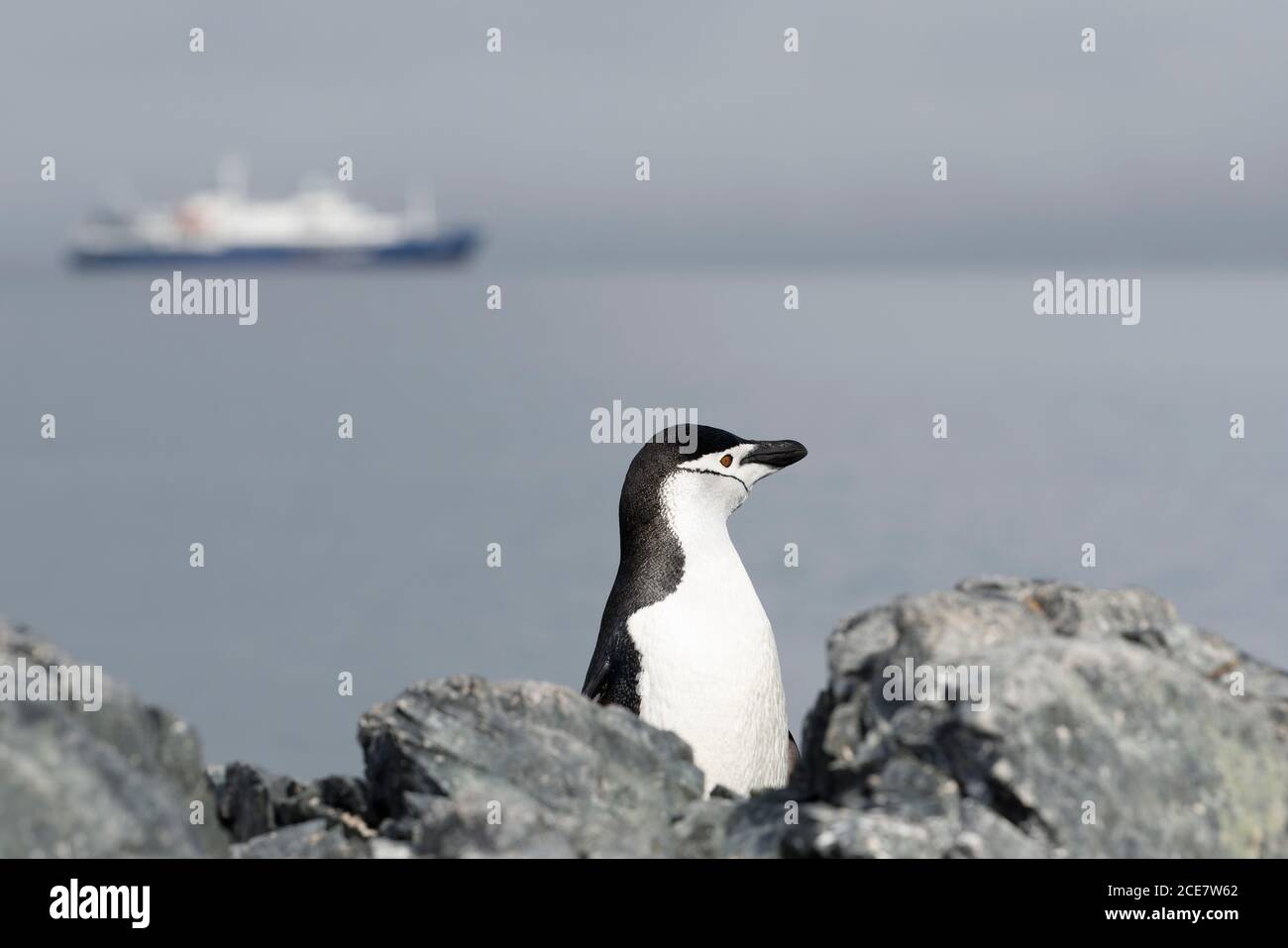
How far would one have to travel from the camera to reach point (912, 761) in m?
4.77

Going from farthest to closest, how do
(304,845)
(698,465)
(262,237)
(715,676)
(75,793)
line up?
(262,237), (698,465), (715,676), (304,845), (75,793)

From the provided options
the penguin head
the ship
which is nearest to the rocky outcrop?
the penguin head

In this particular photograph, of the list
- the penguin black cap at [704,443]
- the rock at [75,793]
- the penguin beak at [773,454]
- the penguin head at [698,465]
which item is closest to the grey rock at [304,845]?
the rock at [75,793]

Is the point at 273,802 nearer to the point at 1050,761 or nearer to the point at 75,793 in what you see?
the point at 75,793

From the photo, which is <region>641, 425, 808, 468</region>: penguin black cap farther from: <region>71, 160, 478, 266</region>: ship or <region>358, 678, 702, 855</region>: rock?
<region>71, 160, 478, 266</region>: ship

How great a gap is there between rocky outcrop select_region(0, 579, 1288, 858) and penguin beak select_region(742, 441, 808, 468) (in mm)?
2232

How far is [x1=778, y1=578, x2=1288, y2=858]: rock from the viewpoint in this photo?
4539mm

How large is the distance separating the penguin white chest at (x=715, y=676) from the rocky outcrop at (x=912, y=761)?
152cm

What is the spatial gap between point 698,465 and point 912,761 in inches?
126

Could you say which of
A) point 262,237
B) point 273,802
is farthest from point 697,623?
point 262,237

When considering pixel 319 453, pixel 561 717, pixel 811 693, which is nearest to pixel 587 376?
pixel 319 453
